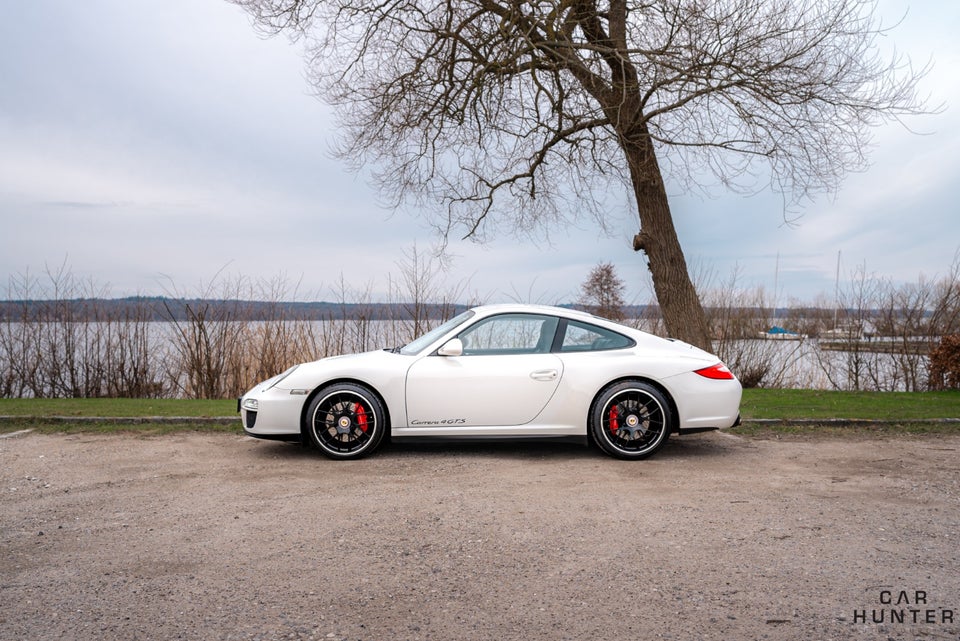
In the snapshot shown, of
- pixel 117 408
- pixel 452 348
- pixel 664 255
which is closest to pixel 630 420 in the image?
pixel 452 348

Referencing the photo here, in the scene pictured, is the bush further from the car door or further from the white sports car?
the car door

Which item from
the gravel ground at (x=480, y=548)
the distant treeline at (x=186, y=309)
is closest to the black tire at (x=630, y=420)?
the gravel ground at (x=480, y=548)

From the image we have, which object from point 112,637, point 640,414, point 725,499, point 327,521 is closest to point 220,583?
point 112,637

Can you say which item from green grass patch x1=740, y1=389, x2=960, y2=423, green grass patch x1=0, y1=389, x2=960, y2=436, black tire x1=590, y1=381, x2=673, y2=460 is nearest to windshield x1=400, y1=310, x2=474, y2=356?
black tire x1=590, y1=381, x2=673, y2=460

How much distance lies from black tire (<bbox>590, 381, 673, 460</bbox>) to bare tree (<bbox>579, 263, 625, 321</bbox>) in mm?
9953

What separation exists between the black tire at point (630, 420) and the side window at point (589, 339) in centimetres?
43

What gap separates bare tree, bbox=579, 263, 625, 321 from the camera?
16.9 m

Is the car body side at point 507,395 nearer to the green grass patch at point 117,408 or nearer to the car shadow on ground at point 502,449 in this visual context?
the car shadow on ground at point 502,449

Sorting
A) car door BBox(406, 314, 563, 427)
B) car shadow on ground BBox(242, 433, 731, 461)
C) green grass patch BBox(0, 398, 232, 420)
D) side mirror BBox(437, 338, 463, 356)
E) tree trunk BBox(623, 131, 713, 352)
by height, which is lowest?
car shadow on ground BBox(242, 433, 731, 461)

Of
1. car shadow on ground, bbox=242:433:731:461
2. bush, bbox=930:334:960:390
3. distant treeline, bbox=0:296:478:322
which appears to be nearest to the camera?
car shadow on ground, bbox=242:433:731:461

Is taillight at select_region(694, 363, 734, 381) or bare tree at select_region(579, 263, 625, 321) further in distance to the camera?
bare tree at select_region(579, 263, 625, 321)

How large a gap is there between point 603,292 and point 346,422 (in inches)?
723

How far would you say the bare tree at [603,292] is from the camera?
16923 millimetres

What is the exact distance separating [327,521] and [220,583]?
1.13 metres
